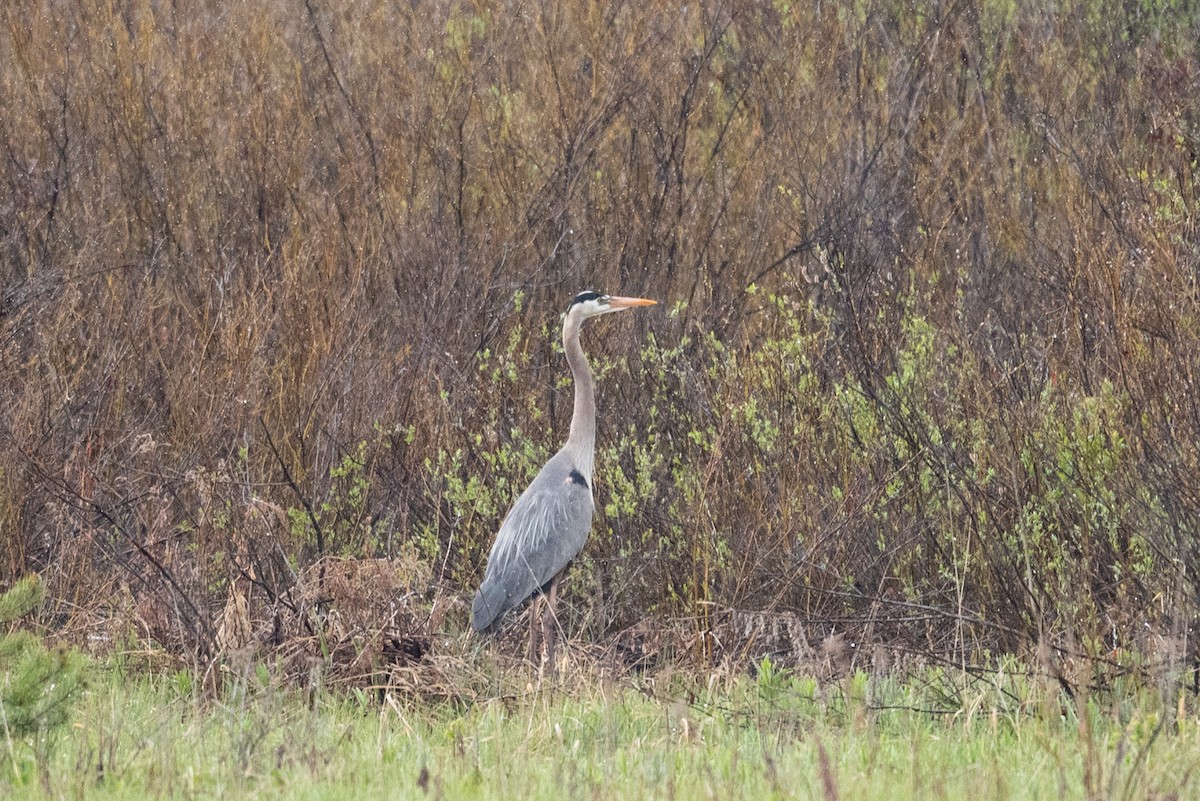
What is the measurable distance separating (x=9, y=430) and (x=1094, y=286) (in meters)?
4.35

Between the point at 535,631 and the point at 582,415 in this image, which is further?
Result: the point at 582,415

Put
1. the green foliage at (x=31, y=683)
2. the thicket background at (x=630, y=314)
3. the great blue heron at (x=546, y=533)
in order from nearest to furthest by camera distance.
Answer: the green foliage at (x=31, y=683) → the thicket background at (x=630, y=314) → the great blue heron at (x=546, y=533)

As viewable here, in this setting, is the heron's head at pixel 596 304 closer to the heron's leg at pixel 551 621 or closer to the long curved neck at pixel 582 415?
the long curved neck at pixel 582 415

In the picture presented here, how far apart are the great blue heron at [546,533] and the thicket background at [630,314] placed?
0.17 m

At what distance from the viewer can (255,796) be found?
11.4 feet

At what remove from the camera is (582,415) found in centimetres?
671

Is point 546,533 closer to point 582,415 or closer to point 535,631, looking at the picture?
point 535,631

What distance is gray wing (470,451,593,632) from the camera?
5.98 meters

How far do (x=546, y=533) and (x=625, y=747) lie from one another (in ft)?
6.85

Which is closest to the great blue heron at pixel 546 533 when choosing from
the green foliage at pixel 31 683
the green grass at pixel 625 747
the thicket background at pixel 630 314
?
the thicket background at pixel 630 314

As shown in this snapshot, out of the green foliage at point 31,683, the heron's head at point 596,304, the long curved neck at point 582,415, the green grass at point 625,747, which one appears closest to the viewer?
the green grass at point 625,747

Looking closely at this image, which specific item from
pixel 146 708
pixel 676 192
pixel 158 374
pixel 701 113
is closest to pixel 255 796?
pixel 146 708

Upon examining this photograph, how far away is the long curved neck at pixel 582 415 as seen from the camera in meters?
6.66

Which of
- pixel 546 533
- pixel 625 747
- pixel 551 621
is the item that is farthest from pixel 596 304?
pixel 625 747
